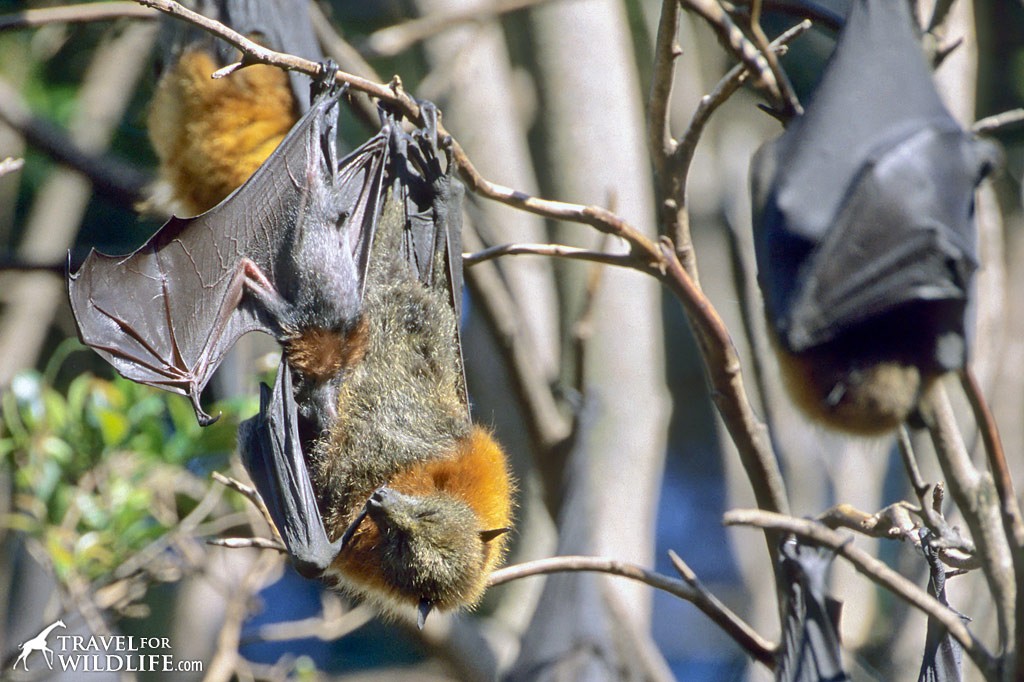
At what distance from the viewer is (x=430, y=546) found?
330cm

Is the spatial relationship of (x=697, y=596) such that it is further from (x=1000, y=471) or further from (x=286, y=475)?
(x=286, y=475)

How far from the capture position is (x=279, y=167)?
10.9ft

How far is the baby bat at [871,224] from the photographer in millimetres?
3057

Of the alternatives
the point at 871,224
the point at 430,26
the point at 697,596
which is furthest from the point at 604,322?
the point at 697,596

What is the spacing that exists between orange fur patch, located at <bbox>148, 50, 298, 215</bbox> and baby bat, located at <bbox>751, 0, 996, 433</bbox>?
198 cm

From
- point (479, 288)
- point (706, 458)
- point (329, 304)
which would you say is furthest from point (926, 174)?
point (706, 458)

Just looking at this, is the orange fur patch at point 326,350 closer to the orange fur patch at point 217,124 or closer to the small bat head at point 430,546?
the small bat head at point 430,546

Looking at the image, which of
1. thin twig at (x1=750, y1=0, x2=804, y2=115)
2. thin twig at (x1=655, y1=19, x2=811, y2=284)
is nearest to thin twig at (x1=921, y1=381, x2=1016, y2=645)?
thin twig at (x1=655, y1=19, x2=811, y2=284)

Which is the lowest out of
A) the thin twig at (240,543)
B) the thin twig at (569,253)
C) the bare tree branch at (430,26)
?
the thin twig at (240,543)

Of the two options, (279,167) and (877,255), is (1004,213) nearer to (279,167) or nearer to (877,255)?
(877,255)

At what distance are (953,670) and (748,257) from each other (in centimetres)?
373

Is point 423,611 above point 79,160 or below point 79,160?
below

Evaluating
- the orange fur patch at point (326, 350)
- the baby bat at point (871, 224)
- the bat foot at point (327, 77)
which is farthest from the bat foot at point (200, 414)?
the baby bat at point (871, 224)

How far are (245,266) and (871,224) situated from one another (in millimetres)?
2020
